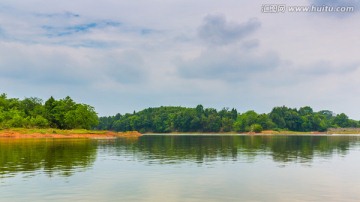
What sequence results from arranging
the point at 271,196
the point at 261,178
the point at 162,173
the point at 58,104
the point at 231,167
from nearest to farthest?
1. the point at 271,196
2. the point at 261,178
3. the point at 162,173
4. the point at 231,167
5. the point at 58,104

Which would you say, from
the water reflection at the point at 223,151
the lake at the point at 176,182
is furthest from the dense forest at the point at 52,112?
the lake at the point at 176,182

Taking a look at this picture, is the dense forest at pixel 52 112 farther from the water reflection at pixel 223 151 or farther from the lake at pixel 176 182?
the lake at pixel 176 182

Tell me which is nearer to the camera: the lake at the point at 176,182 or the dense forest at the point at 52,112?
the lake at the point at 176,182

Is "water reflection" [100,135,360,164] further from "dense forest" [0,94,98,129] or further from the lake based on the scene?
"dense forest" [0,94,98,129]

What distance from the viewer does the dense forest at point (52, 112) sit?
6752 inches

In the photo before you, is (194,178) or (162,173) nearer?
(194,178)

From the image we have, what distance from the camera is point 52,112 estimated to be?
182 meters

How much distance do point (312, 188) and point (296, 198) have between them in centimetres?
518

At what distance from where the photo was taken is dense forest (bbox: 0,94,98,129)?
171500 millimetres

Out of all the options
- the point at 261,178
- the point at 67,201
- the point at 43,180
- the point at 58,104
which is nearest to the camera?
the point at 67,201

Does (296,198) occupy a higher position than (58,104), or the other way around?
(58,104)

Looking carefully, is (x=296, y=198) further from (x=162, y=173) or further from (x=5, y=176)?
(x=5, y=176)

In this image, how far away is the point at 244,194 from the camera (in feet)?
98.0

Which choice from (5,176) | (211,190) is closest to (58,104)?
(5,176)
